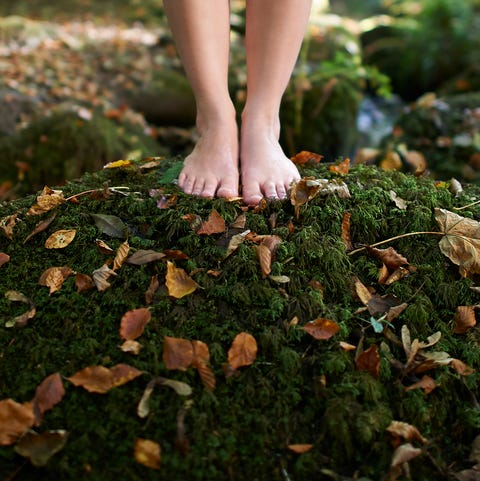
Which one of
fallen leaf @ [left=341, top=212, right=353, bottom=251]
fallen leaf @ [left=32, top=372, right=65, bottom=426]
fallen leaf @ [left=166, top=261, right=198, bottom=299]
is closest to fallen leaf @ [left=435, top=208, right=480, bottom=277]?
fallen leaf @ [left=341, top=212, right=353, bottom=251]

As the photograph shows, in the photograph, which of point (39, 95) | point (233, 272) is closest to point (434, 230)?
point (233, 272)

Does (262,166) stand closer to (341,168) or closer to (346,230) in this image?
(341,168)

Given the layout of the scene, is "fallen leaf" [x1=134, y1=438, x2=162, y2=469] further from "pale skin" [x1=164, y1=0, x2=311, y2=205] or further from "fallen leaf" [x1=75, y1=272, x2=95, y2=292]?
"pale skin" [x1=164, y1=0, x2=311, y2=205]

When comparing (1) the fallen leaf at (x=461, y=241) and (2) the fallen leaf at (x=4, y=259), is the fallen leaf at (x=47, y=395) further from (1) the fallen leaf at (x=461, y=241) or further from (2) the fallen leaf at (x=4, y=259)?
(1) the fallen leaf at (x=461, y=241)

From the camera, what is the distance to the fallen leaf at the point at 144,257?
5.43 ft

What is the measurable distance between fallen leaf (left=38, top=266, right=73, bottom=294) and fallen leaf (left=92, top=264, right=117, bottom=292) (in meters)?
0.10

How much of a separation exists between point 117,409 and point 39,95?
3.93 metres

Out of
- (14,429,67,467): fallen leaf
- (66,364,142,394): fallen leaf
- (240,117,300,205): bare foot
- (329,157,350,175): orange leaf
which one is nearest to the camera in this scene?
(14,429,67,467): fallen leaf

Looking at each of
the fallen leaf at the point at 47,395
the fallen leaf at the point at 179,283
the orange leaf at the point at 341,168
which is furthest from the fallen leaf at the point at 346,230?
the fallen leaf at the point at 47,395

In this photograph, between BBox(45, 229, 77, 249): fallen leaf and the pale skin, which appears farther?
the pale skin

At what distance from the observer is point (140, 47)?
248 inches

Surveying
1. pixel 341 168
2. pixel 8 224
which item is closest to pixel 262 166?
pixel 341 168

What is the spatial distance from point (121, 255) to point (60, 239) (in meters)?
0.25

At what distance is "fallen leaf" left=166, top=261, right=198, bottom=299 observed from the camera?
1569 mm
